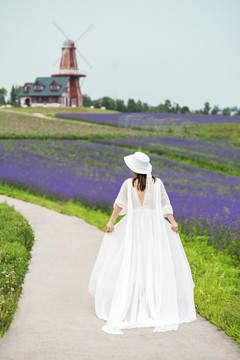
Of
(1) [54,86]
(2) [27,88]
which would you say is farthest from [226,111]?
(2) [27,88]

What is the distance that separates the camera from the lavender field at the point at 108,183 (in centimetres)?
978

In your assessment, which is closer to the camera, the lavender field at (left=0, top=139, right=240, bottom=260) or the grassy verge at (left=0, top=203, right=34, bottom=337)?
the grassy verge at (left=0, top=203, right=34, bottom=337)

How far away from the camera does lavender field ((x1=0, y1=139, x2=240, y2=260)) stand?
32.1 feet

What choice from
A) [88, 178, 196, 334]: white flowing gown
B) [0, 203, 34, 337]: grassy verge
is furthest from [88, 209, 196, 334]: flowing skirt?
[0, 203, 34, 337]: grassy verge

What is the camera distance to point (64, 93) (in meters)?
71.6

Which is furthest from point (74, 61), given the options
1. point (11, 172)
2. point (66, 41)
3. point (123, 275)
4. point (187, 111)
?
point (123, 275)

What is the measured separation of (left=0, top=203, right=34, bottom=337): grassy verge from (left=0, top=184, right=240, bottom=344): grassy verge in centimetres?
191

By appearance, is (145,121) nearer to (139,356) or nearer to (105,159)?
(105,159)

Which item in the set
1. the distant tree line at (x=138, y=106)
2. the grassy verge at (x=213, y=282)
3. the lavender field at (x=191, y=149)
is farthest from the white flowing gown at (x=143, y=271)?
the distant tree line at (x=138, y=106)

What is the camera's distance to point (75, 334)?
16.1ft

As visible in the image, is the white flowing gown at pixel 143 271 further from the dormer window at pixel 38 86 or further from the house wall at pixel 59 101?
the dormer window at pixel 38 86

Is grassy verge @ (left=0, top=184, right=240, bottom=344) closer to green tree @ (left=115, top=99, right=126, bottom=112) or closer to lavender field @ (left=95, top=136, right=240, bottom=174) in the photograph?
lavender field @ (left=95, top=136, right=240, bottom=174)

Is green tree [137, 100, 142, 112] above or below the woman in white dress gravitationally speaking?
below

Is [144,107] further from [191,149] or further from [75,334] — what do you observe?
[75,334]
